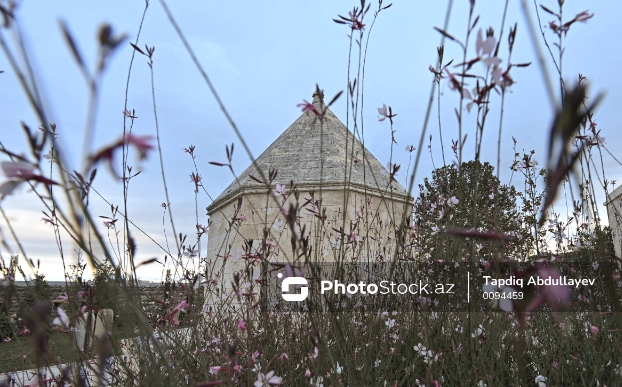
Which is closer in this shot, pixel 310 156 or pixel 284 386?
pixel 284 386

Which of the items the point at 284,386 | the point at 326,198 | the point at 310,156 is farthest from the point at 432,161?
the point at 310,156

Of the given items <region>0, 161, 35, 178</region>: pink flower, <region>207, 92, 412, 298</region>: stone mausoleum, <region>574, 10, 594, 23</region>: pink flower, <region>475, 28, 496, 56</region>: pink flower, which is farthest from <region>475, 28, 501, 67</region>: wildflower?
<region>207, 92, 412, 298</region>: stone mausoleum

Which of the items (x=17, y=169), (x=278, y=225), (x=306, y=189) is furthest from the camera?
(x=306, y=189)

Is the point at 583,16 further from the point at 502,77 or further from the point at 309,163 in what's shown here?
the point at 309,163

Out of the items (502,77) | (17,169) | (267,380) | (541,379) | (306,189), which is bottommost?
(541,379)

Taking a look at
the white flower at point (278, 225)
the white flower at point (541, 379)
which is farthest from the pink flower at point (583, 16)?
the white flower at point (541, 379)

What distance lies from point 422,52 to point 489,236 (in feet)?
4.80

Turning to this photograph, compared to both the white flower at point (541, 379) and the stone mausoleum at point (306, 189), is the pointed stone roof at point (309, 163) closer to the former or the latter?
the stone mausoleum at point (306, 189)

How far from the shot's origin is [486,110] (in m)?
1.16

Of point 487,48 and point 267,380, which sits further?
point 267,380

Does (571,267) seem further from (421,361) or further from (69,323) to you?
(69,323)

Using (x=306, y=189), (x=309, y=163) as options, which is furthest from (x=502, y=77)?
(x=309, y=163)

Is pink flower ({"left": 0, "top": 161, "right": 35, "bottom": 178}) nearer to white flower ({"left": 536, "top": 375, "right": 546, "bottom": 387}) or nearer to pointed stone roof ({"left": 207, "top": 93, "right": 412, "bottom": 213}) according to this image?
white flower ({"left": 536, "top": 375, "right": 546, "bottom": 387})

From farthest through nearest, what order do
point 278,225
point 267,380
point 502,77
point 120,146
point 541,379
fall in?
point 278,225, point 541,379, point 267,380, point 502,77, point 120,146
